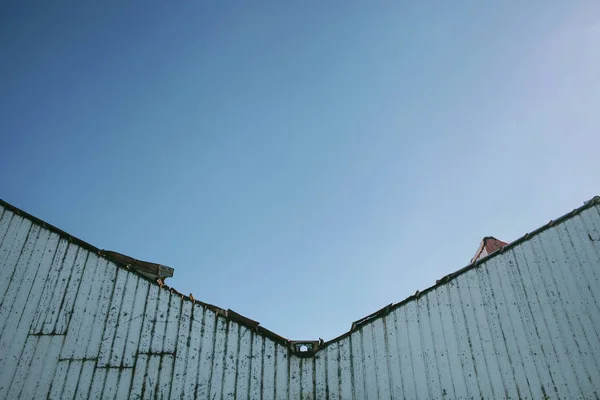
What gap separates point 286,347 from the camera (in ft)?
33.1

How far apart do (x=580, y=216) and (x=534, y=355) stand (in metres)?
4.07

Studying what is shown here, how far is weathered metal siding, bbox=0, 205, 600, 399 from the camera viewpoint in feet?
30.1

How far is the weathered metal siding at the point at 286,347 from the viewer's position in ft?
30.1

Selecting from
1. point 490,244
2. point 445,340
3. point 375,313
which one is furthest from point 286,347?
point 490,244

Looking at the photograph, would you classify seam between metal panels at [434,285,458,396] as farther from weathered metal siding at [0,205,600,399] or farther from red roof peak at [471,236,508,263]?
red roof peak at [471,236,508,263]

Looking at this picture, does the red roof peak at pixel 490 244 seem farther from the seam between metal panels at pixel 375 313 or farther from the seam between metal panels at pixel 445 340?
the seam between metal panels at pixel 445 340

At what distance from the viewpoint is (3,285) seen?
32.7 feet

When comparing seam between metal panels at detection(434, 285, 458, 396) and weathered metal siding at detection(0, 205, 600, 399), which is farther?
seam between metal panels at detection(434, 285, 458, 396)

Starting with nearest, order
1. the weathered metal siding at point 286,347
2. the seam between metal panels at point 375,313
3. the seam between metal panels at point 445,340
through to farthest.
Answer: the weathered metal siding at point 286,347
the seam between metal panels at point 445,340
the seam between metal panels at point 375,313

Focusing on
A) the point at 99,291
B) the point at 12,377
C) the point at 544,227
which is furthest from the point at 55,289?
the point at 544,227

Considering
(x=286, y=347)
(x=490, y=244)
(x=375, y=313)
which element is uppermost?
(x=490, y=244)

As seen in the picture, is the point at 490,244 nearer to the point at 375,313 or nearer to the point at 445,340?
the point at 445,340

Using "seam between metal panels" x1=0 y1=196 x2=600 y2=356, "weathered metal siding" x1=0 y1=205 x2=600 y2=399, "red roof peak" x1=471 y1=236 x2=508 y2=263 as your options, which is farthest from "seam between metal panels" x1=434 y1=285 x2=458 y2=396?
"red roof peak" x1=471 y1=236 x2=508 y2=263

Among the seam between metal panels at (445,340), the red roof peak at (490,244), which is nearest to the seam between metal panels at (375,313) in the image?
the seam between metal panels at (445,340)
